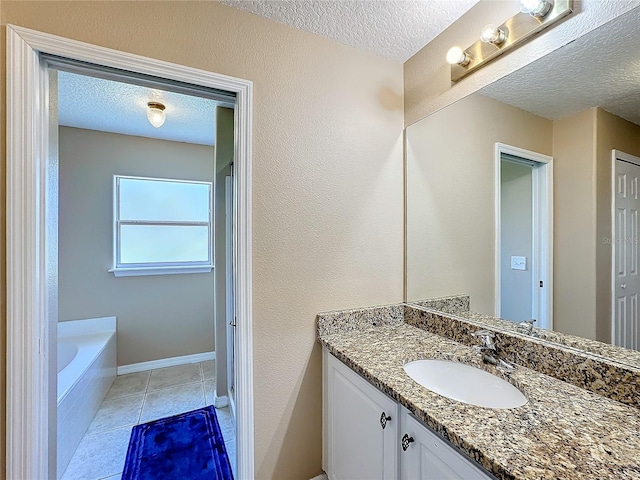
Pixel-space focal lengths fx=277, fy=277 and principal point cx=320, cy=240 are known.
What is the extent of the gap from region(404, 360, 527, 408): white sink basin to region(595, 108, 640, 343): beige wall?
0.37 meters

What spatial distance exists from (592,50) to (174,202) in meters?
3.41

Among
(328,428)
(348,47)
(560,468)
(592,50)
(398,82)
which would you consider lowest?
(328,428)

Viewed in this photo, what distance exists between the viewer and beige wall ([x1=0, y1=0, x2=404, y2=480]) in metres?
1.25

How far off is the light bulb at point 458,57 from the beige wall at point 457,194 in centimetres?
16

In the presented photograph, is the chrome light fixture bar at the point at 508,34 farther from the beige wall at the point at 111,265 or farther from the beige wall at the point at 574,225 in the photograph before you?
the beige wall at the point at 111,265

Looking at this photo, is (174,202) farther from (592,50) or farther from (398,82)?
(592,50)

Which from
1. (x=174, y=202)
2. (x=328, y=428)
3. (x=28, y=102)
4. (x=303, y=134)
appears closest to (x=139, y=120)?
(x=174, y=202)

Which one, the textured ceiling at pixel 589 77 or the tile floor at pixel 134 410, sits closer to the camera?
the textured ceiling at pixel 589 77

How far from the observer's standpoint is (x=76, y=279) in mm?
2693

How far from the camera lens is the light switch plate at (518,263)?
1.23m

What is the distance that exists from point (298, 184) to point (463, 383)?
114 cm

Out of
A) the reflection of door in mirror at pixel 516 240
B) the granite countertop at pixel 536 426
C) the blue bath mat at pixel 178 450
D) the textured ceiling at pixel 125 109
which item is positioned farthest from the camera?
the textured ceiling at pixel 125 109

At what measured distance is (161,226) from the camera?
311 cm

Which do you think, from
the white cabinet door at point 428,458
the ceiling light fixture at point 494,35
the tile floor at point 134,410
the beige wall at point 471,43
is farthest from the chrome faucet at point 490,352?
the tile floor at point 134,410
